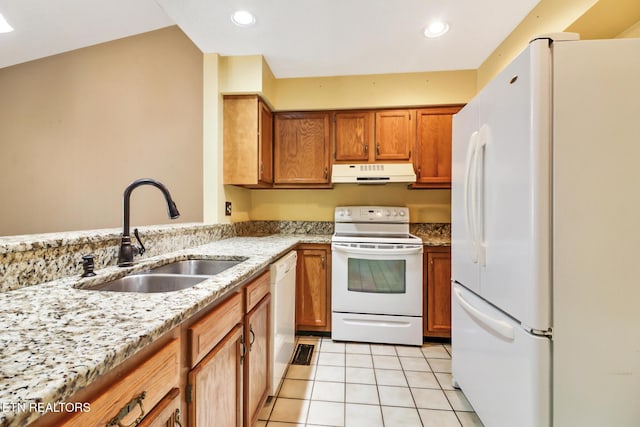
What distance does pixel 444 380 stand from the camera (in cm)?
182

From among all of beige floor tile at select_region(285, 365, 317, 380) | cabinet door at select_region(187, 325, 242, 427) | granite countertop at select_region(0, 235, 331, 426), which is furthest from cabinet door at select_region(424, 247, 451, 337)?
granite countertop at select_region(0, 235, 331, 426)

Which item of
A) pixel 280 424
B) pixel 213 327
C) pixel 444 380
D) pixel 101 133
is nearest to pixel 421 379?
pixel 444 380

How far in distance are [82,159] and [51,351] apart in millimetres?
3137

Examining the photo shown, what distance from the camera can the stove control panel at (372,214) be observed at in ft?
8.98

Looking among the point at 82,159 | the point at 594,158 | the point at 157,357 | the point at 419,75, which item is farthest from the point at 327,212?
the point at 82,159

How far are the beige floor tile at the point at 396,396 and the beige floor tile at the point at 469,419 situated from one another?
25 centimetres

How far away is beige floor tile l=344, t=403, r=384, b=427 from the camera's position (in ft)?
4.76

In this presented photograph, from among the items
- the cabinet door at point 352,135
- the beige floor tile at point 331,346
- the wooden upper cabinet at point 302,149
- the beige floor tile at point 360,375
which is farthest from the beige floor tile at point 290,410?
the cabinet door at point 352,135

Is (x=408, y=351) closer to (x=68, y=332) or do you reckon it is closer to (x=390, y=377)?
(x=390, y=377)

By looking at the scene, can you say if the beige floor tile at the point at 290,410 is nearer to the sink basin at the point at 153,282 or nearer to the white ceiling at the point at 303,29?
the sink basin at the point at 153,282

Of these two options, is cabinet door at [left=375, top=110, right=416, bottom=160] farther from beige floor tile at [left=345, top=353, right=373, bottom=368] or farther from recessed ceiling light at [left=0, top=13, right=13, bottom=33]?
recessed ceiling light at [left=0, top=13, right=13, bottom=33]

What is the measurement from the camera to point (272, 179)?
272cm

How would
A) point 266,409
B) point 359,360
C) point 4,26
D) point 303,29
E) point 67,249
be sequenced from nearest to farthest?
point 67,249 → point 266,409 → point 303,29 → point 359,360 → point 4,26

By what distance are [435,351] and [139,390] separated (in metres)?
2.23
